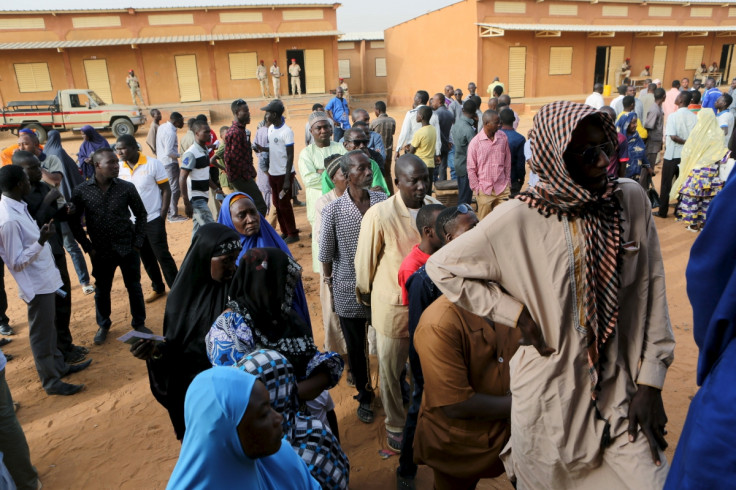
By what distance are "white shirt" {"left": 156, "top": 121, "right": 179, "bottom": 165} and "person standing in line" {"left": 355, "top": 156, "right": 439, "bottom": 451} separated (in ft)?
24.2

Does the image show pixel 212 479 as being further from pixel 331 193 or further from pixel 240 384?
pixel 331 193

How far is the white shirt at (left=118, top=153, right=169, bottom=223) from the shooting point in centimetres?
596

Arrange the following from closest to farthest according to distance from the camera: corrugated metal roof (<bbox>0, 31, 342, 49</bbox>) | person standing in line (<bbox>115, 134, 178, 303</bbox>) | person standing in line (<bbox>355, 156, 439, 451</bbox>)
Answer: person standing in line (<bbox>355, 156, 439, 451</bbox>)
person standing in line (<bbox>115, 134, 178, 303</bbox>)
corrugated metal roof (<bbox>0, 31, 342, 49</bbox>)

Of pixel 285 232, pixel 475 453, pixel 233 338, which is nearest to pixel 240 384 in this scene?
pixel 233 338

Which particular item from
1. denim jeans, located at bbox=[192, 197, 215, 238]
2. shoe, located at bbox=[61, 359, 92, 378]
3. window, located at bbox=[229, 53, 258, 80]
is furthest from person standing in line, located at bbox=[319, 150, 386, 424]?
window, located at bbox=[229, 53, 258, 80]

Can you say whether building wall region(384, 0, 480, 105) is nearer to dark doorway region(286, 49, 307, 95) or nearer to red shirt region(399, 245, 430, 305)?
dark doorway region(286, 49, 307, 95)

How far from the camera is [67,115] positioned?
789 inches

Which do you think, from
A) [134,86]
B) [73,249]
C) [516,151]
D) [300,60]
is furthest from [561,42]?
[73,249]

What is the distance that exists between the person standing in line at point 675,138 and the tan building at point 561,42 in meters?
16.1

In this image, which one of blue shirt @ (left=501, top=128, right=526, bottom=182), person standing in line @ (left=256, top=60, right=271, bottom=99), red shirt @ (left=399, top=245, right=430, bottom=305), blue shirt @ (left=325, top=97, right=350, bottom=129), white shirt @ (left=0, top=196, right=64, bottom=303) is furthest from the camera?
person standing in line @ (left=256, top=60, right=271, bottom=99)

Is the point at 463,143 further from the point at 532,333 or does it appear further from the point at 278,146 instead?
the point at 532,333

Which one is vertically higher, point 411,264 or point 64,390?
point 411,264

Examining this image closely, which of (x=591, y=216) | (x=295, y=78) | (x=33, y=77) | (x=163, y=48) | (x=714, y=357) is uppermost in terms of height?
(x=163, y=48)

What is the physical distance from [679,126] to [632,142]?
0.94 meters
